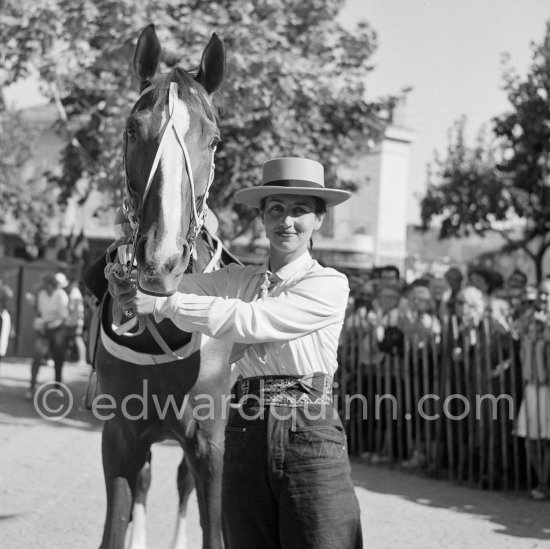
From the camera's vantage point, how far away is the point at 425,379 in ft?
26.5

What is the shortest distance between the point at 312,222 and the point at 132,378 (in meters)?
1.24

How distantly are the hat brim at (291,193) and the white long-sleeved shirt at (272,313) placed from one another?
0.84 feet

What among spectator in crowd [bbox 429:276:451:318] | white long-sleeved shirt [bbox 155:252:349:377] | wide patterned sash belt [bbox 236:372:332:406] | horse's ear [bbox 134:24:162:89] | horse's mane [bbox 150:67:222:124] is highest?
spectator in crowd [bbox 429:276:451:318]

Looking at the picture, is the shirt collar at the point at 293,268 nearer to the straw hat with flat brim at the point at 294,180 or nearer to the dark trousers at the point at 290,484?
→ the straw hat with flat brim at the point at 294,180

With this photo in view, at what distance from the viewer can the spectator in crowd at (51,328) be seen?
40.3 ft

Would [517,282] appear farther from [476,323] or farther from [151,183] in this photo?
[151,183]

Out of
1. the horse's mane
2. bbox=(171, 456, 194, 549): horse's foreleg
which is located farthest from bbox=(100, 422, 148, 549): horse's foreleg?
the horse's mane

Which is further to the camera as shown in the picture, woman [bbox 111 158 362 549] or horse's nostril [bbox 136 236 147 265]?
woman [bbox 111 158 362 549]

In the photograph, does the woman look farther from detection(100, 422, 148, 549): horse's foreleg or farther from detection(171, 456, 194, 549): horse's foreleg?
detection(171, 456, 194, 549): horse's foreleg

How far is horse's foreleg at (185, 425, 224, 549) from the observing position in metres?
3.75

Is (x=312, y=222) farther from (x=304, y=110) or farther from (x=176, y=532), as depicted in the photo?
(x=304, y=110)

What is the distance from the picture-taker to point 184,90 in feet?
9.92

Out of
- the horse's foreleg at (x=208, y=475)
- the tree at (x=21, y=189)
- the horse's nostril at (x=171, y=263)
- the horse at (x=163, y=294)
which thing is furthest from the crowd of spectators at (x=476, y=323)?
the tree at (x=21, y=189)

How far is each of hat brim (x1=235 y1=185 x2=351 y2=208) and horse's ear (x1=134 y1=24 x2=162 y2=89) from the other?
1.99ft
